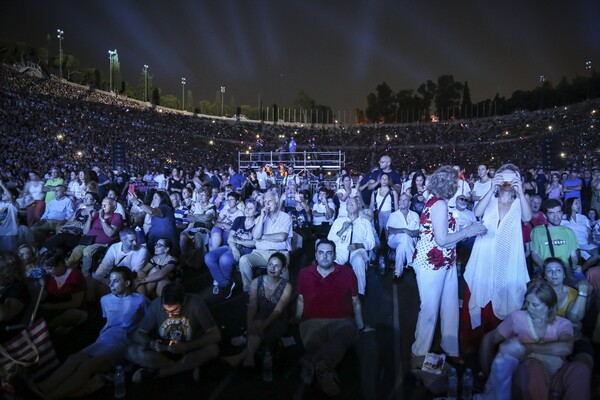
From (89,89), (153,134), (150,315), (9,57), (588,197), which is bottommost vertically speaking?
(150,315)

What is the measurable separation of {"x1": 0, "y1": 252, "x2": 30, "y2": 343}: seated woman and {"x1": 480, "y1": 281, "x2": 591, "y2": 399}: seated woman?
131 inches

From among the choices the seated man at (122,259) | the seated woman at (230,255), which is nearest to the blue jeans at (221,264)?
the seated woman at (230,255)

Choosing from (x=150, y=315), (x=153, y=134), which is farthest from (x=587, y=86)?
(x=150, y=315)

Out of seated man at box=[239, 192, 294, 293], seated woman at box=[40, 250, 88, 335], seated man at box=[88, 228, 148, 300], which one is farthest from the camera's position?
seated man at box=[239, 192, 294, 293]

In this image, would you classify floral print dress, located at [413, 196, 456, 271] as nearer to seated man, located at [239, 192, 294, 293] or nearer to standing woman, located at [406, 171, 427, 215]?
seated man, located at [239, 192, 294, 293]

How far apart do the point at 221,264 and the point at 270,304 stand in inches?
77.1

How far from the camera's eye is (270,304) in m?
4.50

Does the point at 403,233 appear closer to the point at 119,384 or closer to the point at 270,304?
the point at 270,304

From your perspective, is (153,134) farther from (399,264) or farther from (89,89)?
(399,264)

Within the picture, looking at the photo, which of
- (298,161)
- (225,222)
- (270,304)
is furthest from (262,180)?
(270,304)

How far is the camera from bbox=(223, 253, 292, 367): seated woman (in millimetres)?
4188

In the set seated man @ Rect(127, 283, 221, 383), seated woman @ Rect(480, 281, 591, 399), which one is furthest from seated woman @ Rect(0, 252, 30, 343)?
seated woman @ Rect(480, 281, 591, 399)

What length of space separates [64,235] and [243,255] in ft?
9.51

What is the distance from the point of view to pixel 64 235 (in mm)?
6965
